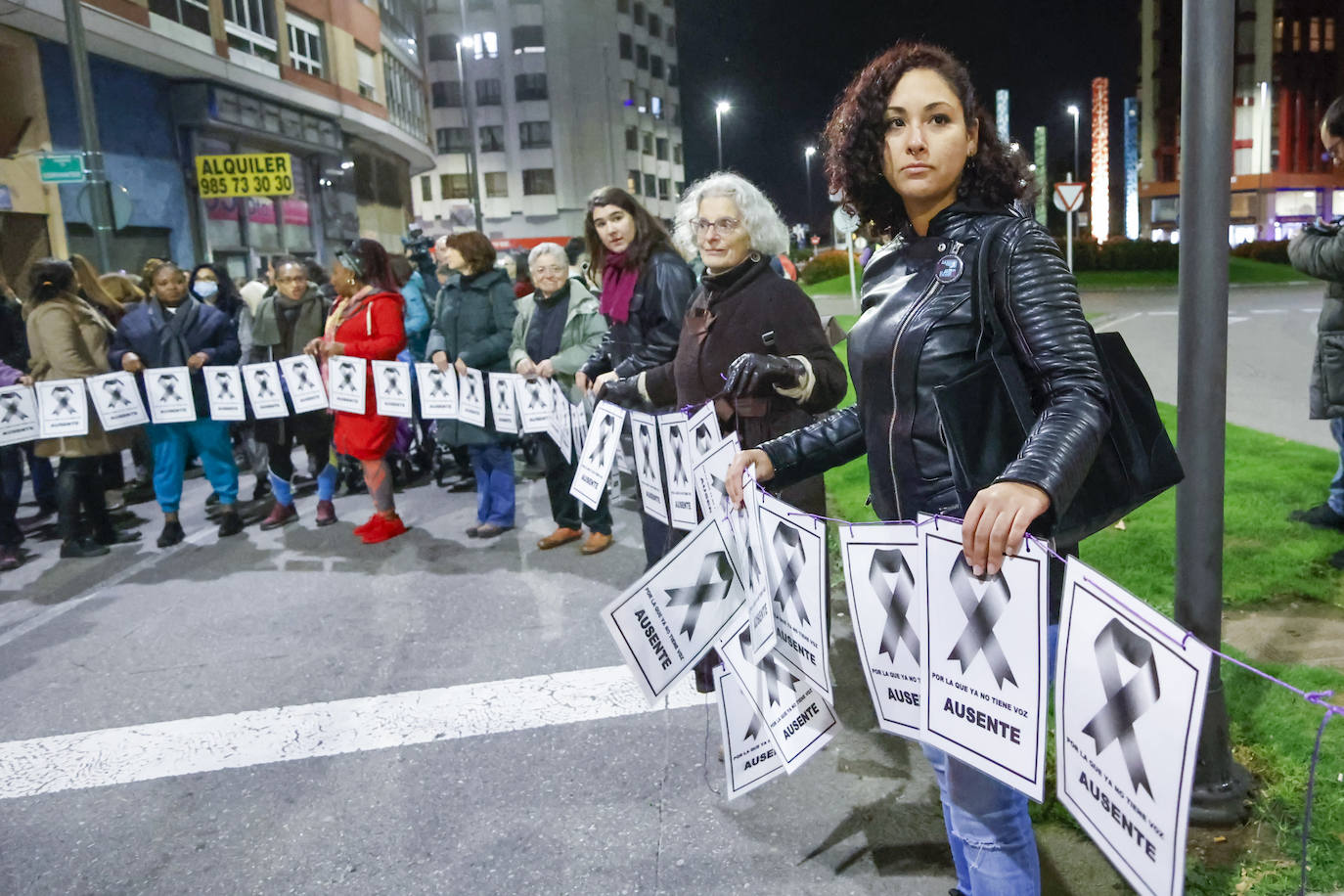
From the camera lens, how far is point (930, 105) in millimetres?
2176

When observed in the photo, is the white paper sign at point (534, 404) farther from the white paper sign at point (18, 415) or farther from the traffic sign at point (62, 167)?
the traffic sign at point (62, 167)

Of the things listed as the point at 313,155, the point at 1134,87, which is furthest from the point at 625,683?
the point at 1134,87

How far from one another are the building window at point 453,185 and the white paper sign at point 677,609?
74165mm

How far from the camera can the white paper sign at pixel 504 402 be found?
7.32 metres

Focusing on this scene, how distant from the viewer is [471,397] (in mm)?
7562

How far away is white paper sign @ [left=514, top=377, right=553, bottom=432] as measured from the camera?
23.3 ft

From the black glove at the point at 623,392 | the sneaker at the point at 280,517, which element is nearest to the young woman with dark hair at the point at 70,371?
the sneaker at the point at 280,517

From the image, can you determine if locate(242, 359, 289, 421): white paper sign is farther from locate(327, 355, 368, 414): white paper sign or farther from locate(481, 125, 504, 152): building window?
locate(481, 125, 504, 152): building window

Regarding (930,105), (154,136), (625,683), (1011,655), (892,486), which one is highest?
(154,136)

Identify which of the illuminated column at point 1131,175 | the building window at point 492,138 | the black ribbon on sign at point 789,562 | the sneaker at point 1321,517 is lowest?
the sneaker at point 1321,517

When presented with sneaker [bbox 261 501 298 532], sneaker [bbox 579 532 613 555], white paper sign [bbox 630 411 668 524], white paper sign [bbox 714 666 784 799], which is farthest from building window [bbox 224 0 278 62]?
white paper sign [bbox 714 666 784 799]

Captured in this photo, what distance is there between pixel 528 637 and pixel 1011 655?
381 centimetres

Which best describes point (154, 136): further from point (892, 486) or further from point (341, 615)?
point (892, 486)

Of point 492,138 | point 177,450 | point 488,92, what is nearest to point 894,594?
point 177,450
